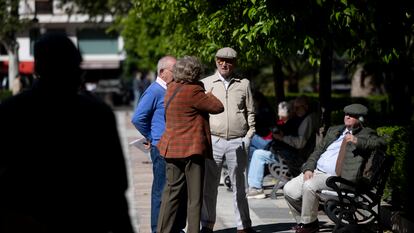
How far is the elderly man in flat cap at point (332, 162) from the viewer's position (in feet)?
27.8

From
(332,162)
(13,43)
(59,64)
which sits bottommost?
(13,43)

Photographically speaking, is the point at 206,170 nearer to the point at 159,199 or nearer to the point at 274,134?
the point at 159,199

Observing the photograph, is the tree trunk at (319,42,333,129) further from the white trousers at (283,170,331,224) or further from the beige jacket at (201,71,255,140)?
the beige jacket at (201,71,255,140)

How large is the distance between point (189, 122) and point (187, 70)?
45cm

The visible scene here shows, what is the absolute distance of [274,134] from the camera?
11.8 m

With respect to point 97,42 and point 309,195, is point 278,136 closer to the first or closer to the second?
point 309,195

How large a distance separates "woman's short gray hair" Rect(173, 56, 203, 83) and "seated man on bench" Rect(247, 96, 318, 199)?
3.95 m

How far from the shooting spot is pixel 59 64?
404 cm

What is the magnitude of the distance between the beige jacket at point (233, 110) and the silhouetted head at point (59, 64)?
15.7 ft

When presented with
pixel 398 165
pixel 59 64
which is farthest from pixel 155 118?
pixel 59 64

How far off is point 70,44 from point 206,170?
15.3 feet

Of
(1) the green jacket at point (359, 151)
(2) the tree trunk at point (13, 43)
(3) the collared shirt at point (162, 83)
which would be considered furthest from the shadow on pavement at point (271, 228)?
(2) the tree trunk at point (13, 43)

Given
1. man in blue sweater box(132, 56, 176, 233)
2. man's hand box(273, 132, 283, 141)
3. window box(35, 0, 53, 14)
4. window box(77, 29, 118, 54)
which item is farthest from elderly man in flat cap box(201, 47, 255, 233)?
window box(77, 29, 118, 54)

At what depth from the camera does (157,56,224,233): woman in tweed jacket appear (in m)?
7.81
